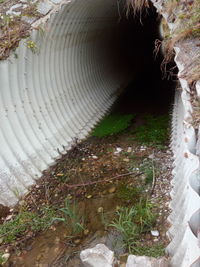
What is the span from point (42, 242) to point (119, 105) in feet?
15.7

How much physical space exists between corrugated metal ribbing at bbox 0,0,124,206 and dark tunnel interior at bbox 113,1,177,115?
106cm

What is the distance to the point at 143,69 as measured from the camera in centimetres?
1102

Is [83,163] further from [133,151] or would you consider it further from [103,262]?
[103,262]

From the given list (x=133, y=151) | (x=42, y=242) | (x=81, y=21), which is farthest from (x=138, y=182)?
(x=81, y=21)

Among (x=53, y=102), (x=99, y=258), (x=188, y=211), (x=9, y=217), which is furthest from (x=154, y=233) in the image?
(x=53, y=102)

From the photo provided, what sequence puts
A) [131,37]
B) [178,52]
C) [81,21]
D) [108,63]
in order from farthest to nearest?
[131,37]
[108,63]
[81,21]
[178,52]

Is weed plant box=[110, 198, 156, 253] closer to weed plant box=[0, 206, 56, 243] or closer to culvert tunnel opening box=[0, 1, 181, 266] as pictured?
culvert tunnel opening box=[0, 1, 181, 266]

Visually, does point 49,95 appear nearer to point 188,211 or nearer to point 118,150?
point 118,150

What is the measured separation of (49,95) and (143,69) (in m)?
6.09

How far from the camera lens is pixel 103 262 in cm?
289

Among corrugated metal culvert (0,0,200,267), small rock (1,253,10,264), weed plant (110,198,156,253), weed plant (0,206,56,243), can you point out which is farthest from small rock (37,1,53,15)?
small rock (1,253,10,264)

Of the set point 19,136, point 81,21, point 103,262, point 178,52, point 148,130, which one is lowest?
point 148,130

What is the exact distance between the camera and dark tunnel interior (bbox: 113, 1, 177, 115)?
7685 mm

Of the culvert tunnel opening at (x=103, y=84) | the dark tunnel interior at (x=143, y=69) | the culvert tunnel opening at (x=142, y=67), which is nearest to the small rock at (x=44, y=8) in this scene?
the culvert tunnel opening at (x=103, y=84)
